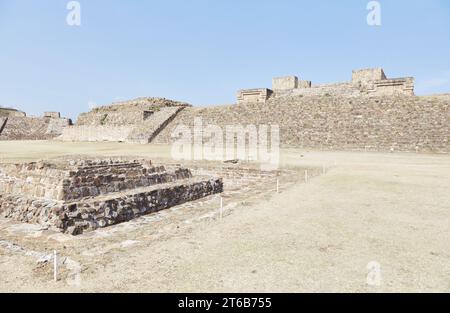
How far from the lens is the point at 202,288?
3316 millimetres

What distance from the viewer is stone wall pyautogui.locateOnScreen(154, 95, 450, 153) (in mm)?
19891

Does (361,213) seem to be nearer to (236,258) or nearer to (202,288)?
(236,258)

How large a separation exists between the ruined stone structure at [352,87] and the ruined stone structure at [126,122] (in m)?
8.53

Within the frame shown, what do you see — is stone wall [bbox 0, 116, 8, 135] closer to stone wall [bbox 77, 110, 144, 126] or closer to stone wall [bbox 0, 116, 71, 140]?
stone wall [bbox 0, 116, 71, 140]

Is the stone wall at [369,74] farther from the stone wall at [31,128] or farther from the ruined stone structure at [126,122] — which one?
the stone wall at [31,128]

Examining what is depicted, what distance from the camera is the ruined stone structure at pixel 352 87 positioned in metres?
25.2

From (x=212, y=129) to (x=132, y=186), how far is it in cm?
1922

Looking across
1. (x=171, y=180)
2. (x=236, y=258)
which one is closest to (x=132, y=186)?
(x=171, y=180)

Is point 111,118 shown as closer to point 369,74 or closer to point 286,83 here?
point 286,83

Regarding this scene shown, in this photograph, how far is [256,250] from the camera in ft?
14.3

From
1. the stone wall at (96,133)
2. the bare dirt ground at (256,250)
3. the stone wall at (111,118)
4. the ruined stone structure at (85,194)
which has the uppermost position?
the stone wall at (111,118)

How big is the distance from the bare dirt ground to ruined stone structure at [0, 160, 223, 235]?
34cm

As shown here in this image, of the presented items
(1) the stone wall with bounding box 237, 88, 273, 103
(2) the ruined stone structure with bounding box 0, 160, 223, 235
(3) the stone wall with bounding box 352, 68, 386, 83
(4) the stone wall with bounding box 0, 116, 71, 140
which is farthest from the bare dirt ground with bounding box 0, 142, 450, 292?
(4) the stone wall with bounding box 0, 116, 71, 140

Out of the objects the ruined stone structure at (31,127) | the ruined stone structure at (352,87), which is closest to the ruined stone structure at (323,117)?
the ruined stone structure at (352,87)
